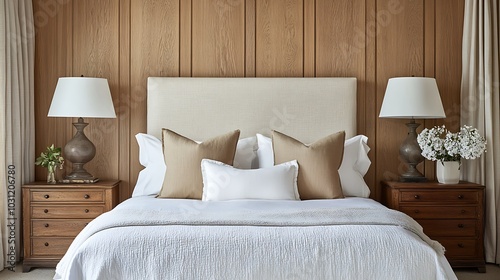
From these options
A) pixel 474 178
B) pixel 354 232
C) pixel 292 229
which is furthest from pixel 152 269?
A: pixel 474 178

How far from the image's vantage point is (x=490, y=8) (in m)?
4.69

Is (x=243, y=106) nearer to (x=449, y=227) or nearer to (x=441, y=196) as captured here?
(x=441, y=196)

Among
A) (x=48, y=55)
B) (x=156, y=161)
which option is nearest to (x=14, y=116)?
(x=48, y=55)

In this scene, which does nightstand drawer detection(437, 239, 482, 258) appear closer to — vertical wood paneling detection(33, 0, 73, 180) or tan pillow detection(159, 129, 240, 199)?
tan pillow detection(159, 129, 240, 199)

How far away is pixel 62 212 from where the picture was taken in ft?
14.3

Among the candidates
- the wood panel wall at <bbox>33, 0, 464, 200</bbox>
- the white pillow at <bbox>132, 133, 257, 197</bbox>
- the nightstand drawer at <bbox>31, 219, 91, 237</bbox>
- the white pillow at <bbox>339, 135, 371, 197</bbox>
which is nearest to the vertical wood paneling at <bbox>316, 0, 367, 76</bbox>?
the wood panel wall at <bbox>33, 0, 464, 200</bbox>

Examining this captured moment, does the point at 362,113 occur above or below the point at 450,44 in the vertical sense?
below

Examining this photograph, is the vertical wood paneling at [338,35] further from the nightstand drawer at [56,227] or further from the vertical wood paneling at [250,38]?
the nightstand drawer at [56,227]

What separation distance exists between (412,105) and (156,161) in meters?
2.00

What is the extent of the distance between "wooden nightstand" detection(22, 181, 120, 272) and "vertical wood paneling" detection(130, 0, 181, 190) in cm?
91

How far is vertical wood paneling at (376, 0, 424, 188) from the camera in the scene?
4836 mm

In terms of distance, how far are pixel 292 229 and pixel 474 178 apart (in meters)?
2.35

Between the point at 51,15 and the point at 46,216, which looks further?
the point at 51,15

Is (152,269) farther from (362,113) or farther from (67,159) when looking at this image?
(362,113)
